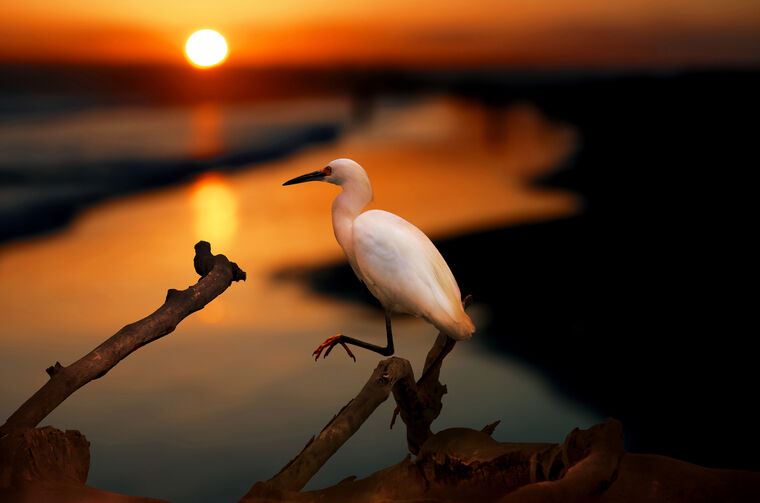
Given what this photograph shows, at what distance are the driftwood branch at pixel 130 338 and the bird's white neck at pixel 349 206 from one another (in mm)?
548

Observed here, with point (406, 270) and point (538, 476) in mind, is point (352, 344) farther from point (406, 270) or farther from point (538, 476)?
point (538, 476)

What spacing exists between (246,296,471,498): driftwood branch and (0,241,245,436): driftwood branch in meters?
0.85

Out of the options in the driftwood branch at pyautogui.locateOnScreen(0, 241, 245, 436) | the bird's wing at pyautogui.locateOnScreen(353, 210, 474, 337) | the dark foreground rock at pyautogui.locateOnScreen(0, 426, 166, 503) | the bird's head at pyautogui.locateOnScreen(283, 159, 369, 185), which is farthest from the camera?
the bird's head at pyautogui.locateOnScreen(283, 159, 369, 185)

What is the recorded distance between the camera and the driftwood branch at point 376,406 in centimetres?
387

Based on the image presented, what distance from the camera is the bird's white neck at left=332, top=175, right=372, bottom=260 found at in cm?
470

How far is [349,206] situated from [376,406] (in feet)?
3.68

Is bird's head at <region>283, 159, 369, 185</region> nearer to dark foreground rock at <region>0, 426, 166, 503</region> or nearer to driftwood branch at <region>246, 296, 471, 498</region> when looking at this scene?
driftwood branch at <region>246, 296, 471, 498</region>

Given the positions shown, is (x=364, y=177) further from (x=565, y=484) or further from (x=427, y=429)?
(x=565, y=484)

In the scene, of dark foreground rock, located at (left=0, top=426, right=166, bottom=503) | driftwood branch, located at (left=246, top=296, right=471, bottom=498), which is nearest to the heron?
driftwood branch, located at (left=246, top=296, right=471, bottom=498)

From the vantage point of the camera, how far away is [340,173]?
15.4 feet

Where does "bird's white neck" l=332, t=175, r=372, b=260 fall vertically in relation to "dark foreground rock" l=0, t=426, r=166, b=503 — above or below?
above

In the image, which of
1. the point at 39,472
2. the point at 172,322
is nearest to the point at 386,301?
the point at 172,322

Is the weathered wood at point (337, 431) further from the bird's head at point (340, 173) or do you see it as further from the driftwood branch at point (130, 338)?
the bird's head at point (340, 173)

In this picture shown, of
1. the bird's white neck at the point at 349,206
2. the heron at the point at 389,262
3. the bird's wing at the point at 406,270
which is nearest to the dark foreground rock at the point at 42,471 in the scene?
the heron at the point at 389,262
